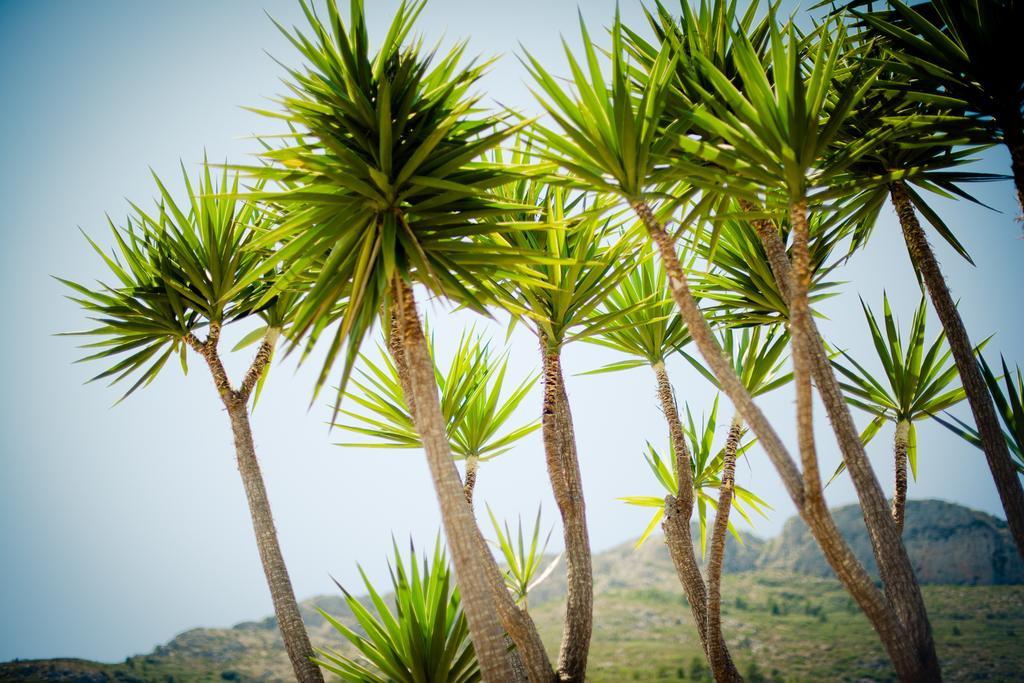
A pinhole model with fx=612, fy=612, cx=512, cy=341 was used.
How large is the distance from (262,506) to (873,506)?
3766mm

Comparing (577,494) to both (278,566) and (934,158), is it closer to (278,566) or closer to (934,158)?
(278,566)

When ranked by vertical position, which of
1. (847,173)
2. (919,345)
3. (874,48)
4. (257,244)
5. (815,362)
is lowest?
(815,362)

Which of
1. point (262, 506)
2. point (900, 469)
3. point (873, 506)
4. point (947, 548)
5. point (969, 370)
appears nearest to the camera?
point (873, 506)

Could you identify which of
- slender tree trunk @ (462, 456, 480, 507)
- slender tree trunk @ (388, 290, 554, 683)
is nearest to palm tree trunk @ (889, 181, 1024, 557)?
slender tree trunk @ (388, 290, 554, 683)

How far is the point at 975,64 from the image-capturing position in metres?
3.90

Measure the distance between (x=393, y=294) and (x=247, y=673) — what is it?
19.1m

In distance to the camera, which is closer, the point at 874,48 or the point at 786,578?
the point at 874,48

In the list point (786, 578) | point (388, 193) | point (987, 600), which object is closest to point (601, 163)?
point (388, 193)

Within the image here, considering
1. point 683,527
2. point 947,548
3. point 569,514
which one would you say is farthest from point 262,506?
point 947,548

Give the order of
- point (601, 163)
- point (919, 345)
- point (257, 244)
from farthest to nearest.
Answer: point (919, 345) < point (257, 244) < point (601, 163)

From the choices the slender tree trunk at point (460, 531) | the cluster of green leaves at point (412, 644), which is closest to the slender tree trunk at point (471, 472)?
the cluster of green leaves at point (412, 644)

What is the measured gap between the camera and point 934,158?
4340 millimetres

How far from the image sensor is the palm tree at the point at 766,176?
2.71m

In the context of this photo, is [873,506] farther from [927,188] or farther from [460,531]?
[927,188]
